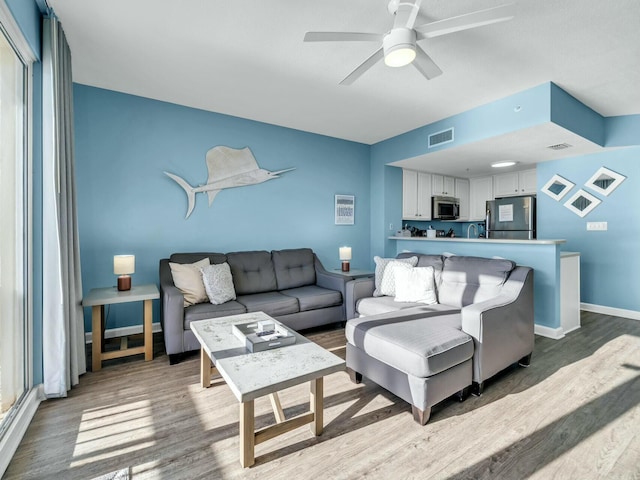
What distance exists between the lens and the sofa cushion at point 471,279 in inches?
107

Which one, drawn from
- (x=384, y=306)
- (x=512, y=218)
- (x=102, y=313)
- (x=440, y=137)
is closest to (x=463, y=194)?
→ (x=512, y=218)

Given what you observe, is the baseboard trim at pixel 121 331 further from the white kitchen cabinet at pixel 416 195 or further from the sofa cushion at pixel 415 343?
the white kitchen cabinet at pixel 416 195

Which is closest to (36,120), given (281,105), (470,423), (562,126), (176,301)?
(176,301)

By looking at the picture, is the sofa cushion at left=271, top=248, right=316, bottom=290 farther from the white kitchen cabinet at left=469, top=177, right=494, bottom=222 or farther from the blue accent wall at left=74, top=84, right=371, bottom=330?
the white kitchen cabinet at left=469, top=177, right=494, bottom=222

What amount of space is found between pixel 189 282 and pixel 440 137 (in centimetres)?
348

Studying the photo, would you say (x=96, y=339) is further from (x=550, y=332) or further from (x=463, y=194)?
(x=463, y=194)

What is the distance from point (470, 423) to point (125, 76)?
13.0 feet

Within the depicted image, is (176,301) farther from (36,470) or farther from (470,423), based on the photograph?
(470,423)

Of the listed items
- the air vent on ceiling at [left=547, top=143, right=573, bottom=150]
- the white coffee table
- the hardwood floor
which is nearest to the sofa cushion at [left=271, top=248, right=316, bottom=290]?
the hardwood floor

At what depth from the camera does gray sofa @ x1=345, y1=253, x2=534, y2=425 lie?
1905 millimetres

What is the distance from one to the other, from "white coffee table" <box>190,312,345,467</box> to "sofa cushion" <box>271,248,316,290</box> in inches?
67.7

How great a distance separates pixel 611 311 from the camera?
4.23m

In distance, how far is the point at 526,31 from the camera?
7.35 ft

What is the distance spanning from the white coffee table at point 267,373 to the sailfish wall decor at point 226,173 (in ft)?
7.01
